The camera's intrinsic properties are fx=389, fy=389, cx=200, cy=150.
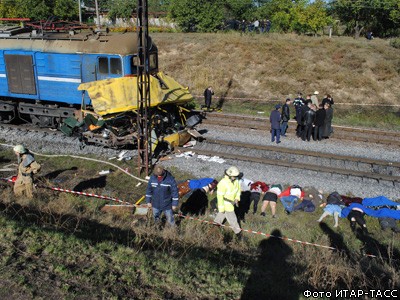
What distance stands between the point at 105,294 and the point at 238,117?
486 inches

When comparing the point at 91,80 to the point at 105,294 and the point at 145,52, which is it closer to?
the point at 145,52

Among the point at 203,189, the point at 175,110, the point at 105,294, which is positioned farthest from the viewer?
the point at 175,110

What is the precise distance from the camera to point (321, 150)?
44.6 ft

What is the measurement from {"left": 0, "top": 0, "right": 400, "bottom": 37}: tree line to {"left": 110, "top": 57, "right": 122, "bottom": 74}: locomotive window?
2177 centimetres

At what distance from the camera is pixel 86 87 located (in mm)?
13047

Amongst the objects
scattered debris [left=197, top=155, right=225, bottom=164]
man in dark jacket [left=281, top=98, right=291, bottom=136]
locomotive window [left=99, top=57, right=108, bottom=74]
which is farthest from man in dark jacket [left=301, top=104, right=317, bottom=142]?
locomotive window [left=99, top=57, right=108, bottom=74]

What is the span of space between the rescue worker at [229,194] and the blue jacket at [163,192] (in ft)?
2.99

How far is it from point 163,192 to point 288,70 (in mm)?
18519

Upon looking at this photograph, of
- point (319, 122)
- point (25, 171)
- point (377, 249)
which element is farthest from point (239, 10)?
point (377, 249)


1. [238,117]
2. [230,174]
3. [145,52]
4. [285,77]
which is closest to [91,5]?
[285,77]

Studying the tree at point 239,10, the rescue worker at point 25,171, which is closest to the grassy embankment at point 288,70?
the tree at point 239,10

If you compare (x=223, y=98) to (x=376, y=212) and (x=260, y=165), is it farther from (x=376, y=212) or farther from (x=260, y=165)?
(x=376, y=212)

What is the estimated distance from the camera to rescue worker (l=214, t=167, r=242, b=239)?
7.77m

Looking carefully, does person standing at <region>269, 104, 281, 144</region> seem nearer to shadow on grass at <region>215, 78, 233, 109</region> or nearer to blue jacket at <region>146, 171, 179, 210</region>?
shadow on grass at <region>215, 78, 233, 109</region>
